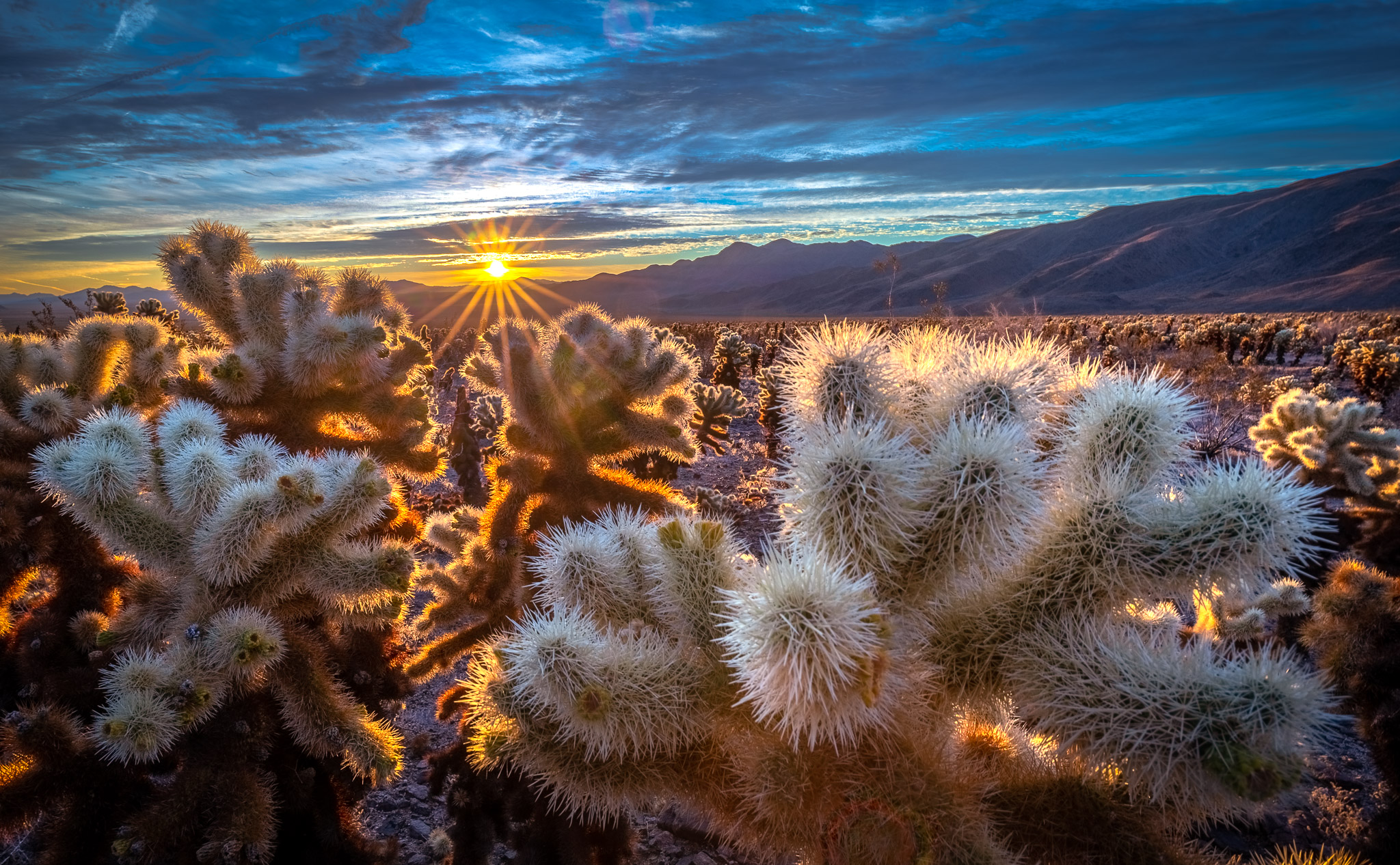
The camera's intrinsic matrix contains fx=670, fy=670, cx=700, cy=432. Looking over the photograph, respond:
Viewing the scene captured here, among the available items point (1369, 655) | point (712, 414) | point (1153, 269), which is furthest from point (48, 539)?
point (1153, 269)

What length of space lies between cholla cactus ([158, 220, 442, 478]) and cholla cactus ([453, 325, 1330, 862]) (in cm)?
205

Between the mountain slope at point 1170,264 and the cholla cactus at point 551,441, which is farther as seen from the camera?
the mountain slope at point 1170,264

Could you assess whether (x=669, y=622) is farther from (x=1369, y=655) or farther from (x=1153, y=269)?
(x=1153, y=269)

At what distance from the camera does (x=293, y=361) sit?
10.8 ft

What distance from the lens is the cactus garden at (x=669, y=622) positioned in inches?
54.9

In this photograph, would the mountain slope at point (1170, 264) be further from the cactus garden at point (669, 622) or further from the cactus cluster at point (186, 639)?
the cactus cluster at point (186, 639)

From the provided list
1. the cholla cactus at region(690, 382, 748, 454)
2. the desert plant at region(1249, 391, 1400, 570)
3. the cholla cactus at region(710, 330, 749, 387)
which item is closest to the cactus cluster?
the cholla cactus at region(690, 382, 748, 454)

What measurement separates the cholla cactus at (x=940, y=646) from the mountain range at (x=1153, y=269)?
6690 centimetres

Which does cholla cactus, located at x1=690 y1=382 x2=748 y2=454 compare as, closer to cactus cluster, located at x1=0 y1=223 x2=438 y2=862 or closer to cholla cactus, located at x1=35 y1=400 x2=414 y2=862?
cactus cluster, located at x1=0 y1=223 x2=438 y2=862

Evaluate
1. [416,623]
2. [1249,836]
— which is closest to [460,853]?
[416,623]

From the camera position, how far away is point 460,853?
2.84 meters

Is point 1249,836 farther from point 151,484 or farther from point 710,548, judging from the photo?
point 151,484

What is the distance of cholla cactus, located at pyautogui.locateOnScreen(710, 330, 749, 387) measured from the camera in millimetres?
15422

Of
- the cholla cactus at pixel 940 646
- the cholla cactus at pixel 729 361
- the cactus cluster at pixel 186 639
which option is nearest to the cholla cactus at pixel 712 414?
the cactus cluster at pixel 186 639
